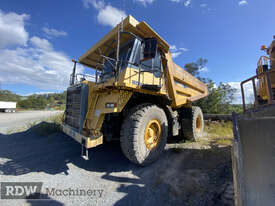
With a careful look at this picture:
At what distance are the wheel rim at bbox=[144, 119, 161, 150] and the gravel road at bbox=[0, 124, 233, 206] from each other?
0.50 m

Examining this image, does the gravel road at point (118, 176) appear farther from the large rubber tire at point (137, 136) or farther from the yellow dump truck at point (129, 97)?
the yellow dump truck at point (129, 97)

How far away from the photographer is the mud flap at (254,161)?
1671 mm

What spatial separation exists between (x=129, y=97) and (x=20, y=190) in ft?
8.35

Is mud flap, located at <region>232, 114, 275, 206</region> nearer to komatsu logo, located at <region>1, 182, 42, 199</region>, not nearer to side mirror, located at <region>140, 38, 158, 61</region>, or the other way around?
side mirror, located at <region>140, 38, 158, 61</region>

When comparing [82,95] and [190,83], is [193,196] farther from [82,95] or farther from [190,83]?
[190,83]

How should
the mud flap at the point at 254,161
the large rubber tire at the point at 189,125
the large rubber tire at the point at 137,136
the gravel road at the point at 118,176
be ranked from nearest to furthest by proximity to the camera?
the mud flap at the point at 254,161 → the gravel road at the point at 118,176 → the large rubber tire at the point at 137,136 → the large rubber tire at the point at 189,125

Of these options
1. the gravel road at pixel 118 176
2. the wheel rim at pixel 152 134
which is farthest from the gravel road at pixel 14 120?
the wheel rim at pixel 152 134

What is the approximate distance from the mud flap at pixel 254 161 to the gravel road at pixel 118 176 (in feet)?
1.10

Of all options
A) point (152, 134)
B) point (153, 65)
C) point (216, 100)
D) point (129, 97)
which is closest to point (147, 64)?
point (153, 65)

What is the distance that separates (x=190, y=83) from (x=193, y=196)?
414cm

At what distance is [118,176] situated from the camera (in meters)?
2.67

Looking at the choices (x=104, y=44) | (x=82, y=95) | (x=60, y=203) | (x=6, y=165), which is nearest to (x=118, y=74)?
(x=82, y=95)

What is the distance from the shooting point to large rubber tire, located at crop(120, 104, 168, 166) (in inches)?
103

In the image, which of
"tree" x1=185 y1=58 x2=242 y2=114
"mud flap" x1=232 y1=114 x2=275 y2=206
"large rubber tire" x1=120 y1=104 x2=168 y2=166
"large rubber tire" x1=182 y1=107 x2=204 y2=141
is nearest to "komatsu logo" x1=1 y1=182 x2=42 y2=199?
"large rubber tire" x1=120 y1=104 x2=168 y2=166
